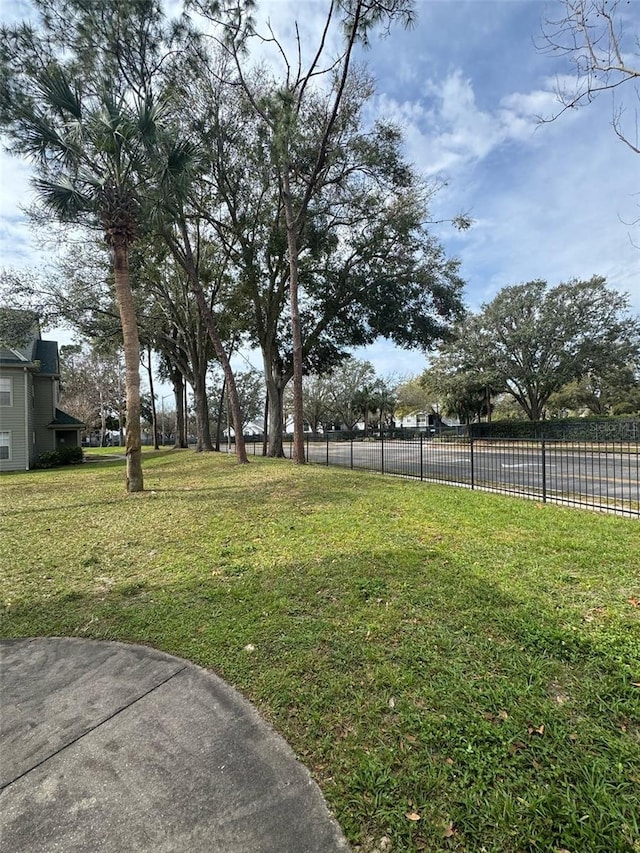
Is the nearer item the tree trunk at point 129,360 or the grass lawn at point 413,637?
the grass lawn at point 413,637

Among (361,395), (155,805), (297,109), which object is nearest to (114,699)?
(155,805)

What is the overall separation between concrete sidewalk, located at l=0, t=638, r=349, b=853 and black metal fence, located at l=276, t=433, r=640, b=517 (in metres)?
5.89

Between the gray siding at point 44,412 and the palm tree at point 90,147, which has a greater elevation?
the palm tree at point 90,147

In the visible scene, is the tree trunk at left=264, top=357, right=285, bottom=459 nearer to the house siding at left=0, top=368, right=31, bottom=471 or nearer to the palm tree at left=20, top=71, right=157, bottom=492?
the palm tree at left=20, top=71, right=157, bottom=492

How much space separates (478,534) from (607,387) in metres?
40.0

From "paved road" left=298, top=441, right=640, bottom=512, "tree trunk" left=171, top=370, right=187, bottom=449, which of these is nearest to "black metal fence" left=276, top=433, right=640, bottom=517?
"paved road" left=298, top=441, right=640, bottom=512

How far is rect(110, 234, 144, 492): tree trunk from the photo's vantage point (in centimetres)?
858

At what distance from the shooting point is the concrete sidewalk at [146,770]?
1505 millimetres

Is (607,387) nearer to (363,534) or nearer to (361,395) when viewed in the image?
(361,395)

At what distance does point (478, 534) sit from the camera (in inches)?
186

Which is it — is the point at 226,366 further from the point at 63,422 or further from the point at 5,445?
the point at 63,422

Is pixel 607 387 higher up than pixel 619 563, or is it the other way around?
pixel 607 387

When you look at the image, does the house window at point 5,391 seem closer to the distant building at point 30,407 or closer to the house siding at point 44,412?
the distant building at point 30,407

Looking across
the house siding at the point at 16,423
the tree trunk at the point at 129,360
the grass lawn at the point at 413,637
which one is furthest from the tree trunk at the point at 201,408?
the grass lawn at the point at 413,637
